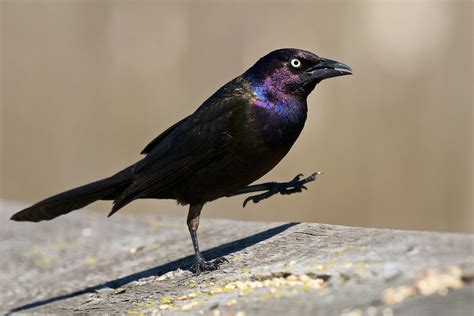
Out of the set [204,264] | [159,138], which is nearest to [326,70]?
[159,138]

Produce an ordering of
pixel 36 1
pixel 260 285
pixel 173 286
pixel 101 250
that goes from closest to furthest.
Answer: pixel 260 285
pixel 173 286
pixel 101 250
pixel 36 1

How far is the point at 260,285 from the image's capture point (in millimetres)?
3219

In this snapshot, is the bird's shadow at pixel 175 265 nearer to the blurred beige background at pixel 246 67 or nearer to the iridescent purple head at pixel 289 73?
the iridescent purple head at pixel 289 73

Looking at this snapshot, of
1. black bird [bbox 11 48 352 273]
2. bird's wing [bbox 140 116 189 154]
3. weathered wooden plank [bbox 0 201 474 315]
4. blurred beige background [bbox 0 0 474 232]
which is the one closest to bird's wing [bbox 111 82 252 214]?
black bird [bbox 11 48 352 273]

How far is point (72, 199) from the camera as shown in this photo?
450 cm

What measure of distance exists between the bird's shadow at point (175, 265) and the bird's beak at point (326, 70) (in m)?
0.77

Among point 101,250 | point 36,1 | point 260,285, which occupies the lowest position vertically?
point 260,285

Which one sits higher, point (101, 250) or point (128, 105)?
point (128, 105)

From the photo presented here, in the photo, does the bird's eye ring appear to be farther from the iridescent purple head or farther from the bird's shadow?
the bird's shadow

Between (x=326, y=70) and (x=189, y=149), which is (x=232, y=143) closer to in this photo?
(x=189, y=149)

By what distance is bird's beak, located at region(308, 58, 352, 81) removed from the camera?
421cm

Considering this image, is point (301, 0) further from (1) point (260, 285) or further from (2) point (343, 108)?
(1) point (260, 285)

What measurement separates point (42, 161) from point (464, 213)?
13.6 ft

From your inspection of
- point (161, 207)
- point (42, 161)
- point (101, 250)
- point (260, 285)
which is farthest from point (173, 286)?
point (42, 161)
